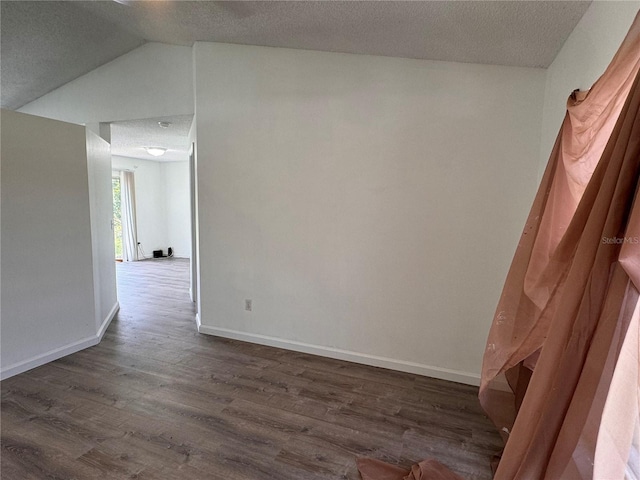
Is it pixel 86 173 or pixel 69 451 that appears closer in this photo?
pixel 69 451

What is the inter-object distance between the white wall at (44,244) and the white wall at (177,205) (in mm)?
5258

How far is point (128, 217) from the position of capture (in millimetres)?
7555

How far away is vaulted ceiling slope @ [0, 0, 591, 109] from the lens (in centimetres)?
193

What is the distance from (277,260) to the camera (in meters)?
3.09

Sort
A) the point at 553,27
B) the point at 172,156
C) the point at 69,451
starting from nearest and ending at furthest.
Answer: the point at 69,451 → the point at 553,27 → the point at 172,156

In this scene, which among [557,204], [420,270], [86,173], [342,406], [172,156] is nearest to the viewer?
[557,204]

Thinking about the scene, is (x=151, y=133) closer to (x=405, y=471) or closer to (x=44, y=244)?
(x=44, y=244)

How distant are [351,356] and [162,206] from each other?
23.7 feet

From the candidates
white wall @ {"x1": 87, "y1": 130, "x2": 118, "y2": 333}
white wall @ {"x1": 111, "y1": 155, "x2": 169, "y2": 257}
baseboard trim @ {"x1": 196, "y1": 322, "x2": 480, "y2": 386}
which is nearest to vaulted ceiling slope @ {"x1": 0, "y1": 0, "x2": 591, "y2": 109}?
white wall @ {"x1": 87, "y1": 130, "x2": 118, "y2": 333}

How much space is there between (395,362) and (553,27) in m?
2.55

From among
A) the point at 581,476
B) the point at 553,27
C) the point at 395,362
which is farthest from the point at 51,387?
the point at 553,27

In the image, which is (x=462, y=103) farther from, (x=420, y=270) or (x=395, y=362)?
(x=395, y=362)

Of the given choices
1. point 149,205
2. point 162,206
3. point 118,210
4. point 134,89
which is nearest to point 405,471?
point 134,89

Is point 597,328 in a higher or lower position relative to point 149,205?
lower
